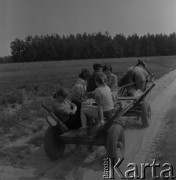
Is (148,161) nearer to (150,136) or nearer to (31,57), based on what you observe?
(150,136)

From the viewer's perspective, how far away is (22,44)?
65.2 meters

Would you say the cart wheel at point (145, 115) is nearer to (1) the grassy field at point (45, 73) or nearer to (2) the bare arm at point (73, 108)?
(2) the bare arm at point (73, 108)

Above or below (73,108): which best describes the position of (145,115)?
below

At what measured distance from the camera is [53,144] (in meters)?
5.24

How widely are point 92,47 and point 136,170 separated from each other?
77.2 meters

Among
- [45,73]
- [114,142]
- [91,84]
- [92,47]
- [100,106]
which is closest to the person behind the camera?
[114,142]

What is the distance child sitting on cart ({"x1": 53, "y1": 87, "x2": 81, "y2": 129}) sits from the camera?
5.25 metres

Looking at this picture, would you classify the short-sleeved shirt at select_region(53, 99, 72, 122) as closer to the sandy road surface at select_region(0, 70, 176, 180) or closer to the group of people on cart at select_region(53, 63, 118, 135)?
the group of people on cart at select_region(53, 63, 118, 135)

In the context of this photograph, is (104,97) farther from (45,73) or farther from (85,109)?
(45,73)

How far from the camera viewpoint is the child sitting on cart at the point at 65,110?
5246 mm

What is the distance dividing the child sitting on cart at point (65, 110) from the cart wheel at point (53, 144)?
0.78 feet

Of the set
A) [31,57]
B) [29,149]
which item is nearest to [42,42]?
[31,57]

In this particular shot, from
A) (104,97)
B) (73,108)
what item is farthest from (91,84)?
(104,97)

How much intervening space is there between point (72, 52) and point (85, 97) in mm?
72314
